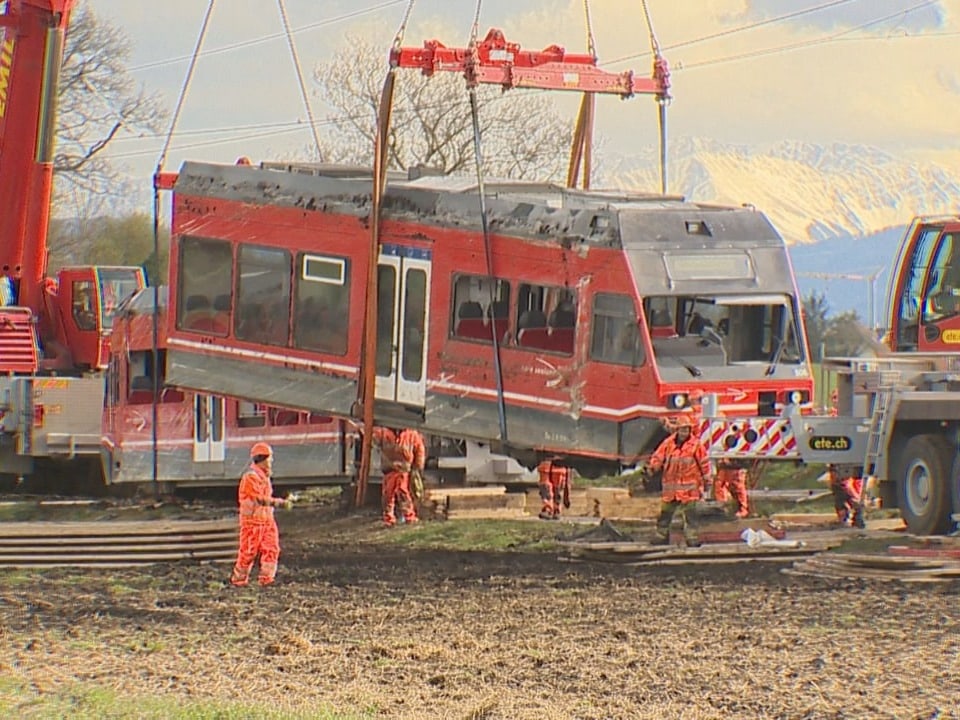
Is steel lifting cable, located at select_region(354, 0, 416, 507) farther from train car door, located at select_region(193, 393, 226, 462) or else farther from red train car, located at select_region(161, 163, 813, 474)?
train car door, located at select_region(193, 393, 226, 462)

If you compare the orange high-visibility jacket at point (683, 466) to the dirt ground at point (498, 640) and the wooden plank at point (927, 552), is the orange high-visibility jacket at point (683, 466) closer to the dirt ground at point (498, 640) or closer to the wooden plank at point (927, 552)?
the dirt ground at point (498, 640)

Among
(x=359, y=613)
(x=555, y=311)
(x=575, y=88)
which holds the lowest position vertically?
(x=359, y=613)

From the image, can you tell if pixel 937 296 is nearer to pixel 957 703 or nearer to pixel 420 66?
pixel 420 66

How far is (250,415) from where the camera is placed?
80.3 ft

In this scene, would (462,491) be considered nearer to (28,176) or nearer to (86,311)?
(28,176)

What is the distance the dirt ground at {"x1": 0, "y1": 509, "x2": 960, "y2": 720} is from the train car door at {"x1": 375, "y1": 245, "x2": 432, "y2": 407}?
7.03ft

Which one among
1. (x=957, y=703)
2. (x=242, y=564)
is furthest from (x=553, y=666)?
(x=242, y=564)

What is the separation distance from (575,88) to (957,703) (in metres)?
9.85

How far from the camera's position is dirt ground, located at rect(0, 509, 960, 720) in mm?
11711

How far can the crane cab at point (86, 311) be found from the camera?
94.2ft

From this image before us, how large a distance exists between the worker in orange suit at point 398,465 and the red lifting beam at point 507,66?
4719 mm

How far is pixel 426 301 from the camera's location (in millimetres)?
19719

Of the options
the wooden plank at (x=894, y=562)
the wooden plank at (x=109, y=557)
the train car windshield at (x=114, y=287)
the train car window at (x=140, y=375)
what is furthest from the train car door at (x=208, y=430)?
the wooden plank at (x=894, y=562)

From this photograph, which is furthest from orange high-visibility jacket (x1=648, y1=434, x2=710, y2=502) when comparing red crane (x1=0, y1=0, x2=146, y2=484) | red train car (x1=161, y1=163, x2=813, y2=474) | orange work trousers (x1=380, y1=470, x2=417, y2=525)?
red crane (x1=0, y1=0, x2=146, y2=484)
